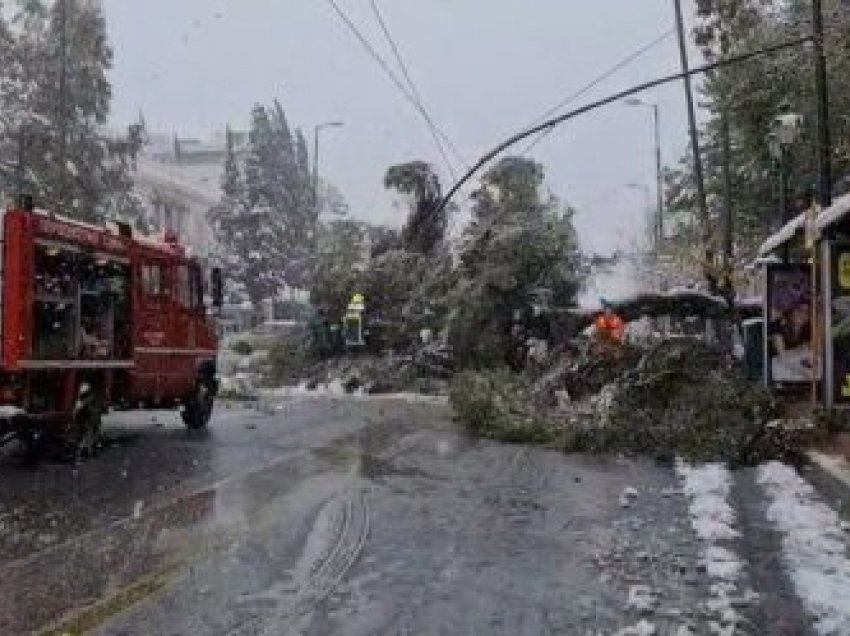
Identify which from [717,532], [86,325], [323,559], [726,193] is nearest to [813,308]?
[717,532]

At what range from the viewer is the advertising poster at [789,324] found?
18.6 metres

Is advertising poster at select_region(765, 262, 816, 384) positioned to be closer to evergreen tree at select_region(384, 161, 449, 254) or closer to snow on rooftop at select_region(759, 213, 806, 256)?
snow on rooftop at select_region(759, 213, 806, 256)

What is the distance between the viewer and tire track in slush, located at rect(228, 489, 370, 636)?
714cm

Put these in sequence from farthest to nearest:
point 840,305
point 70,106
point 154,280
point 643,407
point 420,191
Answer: point 70,106
point 420,191
point 643,407
point 154,280
point 840,305

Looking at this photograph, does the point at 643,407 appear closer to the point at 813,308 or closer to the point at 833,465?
the point at 813,308

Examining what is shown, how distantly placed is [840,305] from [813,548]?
6314mm

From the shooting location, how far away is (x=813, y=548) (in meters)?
9.52

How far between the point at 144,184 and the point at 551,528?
65447mm

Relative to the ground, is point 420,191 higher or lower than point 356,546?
higher

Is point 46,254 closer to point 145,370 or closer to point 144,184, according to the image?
point 145,370

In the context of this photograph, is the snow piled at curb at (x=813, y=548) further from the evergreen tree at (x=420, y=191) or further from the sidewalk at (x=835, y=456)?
the evergreen tree at (x=420, y=191)

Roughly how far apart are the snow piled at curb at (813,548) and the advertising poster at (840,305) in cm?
208

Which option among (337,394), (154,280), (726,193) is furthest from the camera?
(726,193)

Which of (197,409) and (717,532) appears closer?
(717,532)
